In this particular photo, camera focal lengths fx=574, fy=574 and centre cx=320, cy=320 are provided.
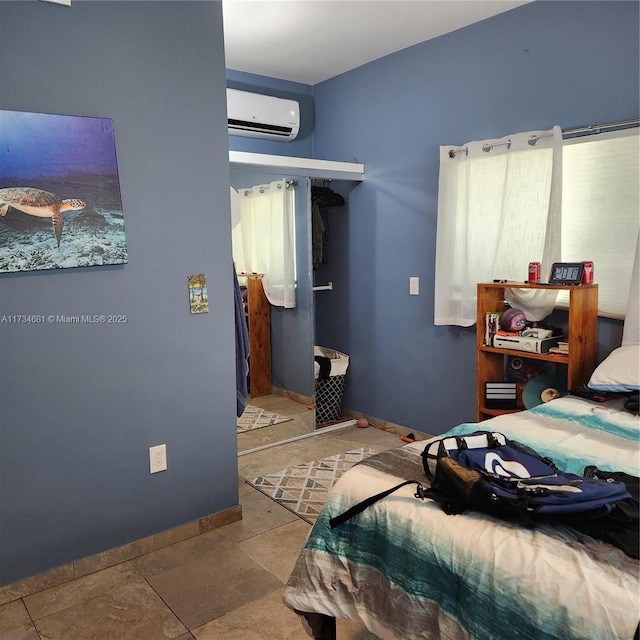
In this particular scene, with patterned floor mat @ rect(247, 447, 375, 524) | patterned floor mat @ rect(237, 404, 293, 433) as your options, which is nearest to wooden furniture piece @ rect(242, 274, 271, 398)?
patterned floor mat @ rect(237, 404, 293, 433)

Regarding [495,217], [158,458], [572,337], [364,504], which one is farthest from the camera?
[495,217]

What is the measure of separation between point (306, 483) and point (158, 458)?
40.3 inches

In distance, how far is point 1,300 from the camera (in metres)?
2.18

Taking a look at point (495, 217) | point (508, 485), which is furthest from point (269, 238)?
point (508, 485)

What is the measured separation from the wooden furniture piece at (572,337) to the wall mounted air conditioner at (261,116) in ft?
6.57

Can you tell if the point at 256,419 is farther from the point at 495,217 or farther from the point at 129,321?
the point at 495,217

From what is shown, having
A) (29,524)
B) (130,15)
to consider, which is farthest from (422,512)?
(130,15)

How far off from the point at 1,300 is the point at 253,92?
269 centimetres

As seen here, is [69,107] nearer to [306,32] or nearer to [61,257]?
[61,257]

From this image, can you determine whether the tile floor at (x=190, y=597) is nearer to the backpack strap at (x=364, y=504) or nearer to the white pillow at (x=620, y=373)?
the backpack strap at (x=364, y=504)

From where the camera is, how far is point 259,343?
4180 mm

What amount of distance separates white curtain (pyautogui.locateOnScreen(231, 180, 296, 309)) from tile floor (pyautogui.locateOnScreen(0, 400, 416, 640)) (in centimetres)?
171

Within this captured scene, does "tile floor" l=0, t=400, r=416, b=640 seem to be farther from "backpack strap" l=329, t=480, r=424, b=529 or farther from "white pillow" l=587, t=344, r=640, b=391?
"white pillow" l=587, t=344, r=640, b=391

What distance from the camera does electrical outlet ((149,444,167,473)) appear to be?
8.48ft
